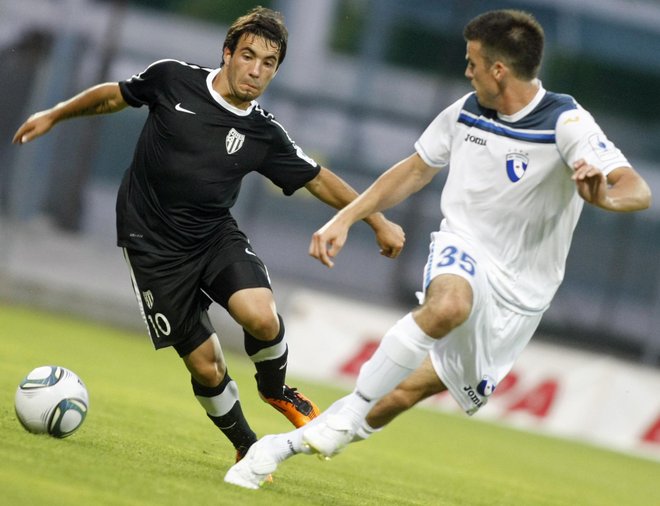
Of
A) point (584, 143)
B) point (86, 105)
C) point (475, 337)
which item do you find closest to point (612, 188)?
point (584, 143)

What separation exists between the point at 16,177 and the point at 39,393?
990cm

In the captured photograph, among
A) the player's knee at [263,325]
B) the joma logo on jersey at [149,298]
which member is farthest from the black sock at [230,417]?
the joma logo on jersey at [149,298]

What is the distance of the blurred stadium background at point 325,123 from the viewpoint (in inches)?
607

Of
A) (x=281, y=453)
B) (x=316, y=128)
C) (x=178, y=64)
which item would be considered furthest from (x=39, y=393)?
(x=316, y=128)

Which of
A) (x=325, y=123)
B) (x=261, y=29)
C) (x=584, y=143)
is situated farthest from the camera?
(x=325, y=123)

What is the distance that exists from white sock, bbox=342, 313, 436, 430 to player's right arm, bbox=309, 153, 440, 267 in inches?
16.7

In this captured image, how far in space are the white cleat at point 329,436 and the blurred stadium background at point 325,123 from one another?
9.92m

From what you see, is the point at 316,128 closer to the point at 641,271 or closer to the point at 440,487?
the point at 641,271

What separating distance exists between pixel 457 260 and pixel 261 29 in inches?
63.2

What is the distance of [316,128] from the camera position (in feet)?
51.1

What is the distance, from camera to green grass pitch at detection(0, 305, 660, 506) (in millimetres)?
5234

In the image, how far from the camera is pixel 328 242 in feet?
18.4

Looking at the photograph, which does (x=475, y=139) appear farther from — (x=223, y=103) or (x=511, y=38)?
(x=223, y=103)

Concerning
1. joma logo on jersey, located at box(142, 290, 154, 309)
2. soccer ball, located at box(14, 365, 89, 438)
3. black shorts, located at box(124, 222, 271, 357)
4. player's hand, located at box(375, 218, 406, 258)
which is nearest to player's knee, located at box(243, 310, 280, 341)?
black shorts, located at box(124, 222, 271, 357)
